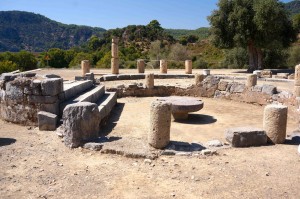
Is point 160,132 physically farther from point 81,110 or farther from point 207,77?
point 207,77

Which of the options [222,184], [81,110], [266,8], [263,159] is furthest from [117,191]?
[266,8]

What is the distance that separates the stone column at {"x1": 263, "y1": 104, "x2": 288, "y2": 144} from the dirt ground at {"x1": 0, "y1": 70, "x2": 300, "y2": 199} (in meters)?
0.25

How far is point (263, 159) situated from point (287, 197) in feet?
5.66

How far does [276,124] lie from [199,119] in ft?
15.1

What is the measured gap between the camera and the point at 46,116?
31.4ft

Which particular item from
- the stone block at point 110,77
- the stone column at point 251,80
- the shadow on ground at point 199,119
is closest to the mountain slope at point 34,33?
the stone block at point 110,77

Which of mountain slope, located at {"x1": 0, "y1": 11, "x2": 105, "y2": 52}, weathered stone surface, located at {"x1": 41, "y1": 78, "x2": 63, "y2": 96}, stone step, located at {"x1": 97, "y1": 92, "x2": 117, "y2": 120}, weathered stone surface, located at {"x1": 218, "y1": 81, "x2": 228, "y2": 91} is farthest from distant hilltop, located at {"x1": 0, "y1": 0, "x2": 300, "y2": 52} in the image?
weathered stone surface, located at {"x1": 41, "y1": 78, "x2": 63, "y2": 96}

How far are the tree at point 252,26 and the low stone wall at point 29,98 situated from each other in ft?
64.1

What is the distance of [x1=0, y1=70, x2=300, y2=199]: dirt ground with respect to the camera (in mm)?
5547

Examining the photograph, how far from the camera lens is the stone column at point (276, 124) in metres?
8.08

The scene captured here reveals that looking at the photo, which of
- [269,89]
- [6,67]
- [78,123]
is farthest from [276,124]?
[6,67]

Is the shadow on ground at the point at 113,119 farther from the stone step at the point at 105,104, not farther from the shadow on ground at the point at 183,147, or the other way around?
the shadow on ground at the point at 183,147

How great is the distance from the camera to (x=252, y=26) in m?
26.2

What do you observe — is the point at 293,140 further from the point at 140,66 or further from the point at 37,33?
the point at 37,33
